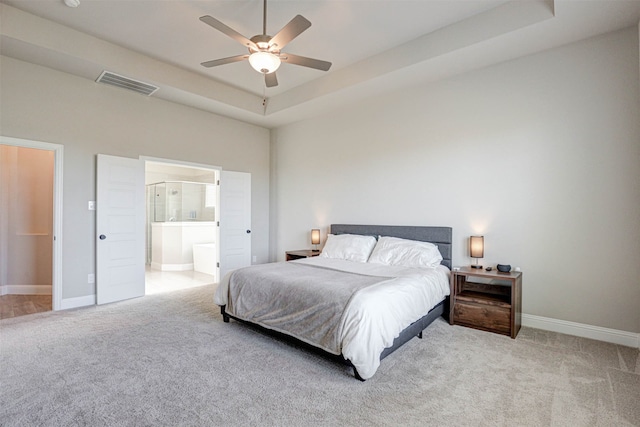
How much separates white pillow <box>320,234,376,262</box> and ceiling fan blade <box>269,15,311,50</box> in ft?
9.09

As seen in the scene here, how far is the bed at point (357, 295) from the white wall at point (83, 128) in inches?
89.4

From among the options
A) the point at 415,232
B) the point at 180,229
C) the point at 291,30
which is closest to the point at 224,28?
the point at 291,30

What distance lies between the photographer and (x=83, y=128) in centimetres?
421

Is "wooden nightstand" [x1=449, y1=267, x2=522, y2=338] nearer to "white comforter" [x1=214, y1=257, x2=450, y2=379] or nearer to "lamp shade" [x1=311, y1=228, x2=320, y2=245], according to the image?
"white comforter" [x1=214, y1=257, x2=450, y2=379]

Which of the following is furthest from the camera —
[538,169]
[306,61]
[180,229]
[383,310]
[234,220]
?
[180,229]

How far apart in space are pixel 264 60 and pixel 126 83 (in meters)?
2.70

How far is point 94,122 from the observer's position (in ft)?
14.1

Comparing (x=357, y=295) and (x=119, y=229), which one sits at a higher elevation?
(x=119, y=229)

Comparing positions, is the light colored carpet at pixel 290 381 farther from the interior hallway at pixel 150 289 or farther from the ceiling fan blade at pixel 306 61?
the ceiling fan blade at pixel 306 61

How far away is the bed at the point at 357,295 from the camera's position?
2.36 m

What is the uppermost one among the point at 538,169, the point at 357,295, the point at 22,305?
the point at 538,169

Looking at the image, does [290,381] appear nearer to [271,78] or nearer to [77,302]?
[271,78]

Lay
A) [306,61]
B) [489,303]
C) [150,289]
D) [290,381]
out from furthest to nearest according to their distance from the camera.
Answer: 1. [150,289]
2. [489,303]
3. [306,61]
4. [290,381]

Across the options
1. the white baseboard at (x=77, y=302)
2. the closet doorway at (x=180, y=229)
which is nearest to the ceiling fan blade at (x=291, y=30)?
the closet doorway at (x=180, y=229)
